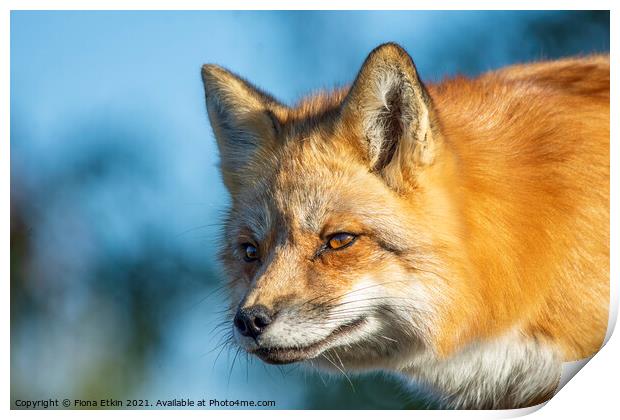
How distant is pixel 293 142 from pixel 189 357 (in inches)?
49.1

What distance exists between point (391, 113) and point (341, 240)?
63 cm

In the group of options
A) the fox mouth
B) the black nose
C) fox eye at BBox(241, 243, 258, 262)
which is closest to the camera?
the black nose

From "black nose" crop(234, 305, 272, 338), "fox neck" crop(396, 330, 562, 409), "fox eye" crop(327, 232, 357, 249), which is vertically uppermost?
"fox eye" crop(327, 232, 357, 249)

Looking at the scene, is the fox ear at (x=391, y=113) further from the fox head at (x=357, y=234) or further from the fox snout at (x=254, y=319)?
the fox snout at (x=254, y=319)

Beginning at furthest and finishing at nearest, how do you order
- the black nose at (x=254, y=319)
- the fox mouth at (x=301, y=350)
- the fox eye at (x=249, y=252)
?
1. the fox eye at (x=249, y=252)
2. the fox mouth at (x=301, y=350)
3. the black nose at (x=254, y=319)

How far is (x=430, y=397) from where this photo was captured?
5.19 metres

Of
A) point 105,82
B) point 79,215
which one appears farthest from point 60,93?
point 79,215

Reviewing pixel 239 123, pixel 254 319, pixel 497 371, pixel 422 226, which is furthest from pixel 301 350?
pixel 239 123

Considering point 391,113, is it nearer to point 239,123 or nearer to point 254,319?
point 239,123

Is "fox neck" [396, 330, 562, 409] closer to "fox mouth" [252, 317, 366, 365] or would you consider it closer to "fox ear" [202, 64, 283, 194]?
"fox mouth" [252, 317, 366, 365]

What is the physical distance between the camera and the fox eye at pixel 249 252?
456 cm

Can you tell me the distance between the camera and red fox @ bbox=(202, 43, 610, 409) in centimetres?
424

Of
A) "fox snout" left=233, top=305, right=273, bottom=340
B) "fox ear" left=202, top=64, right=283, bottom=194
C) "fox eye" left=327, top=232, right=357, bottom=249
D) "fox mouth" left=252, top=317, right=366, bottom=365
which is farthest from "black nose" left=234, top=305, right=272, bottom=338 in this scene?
"fox ear" left=202, top=64, right=283, bottom=194

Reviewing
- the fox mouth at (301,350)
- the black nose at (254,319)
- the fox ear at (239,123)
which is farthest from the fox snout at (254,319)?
the fox ear at (239,123)
